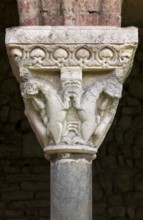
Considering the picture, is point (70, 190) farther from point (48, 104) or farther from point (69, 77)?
point (69, 77)

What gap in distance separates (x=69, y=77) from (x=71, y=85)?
6 centimetres

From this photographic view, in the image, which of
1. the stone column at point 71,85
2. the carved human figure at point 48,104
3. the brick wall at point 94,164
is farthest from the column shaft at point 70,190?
the brick wall at point 94,164

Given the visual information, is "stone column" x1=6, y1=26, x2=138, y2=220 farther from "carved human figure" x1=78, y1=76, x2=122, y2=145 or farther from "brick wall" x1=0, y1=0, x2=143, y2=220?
"brick wall" x1=0, y1=0, x2=143, y2=220

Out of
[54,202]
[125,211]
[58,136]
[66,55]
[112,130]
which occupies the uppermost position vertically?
[66,55]

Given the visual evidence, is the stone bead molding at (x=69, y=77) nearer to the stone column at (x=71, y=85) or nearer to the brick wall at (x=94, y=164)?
the stone column at (x=71, y=85)

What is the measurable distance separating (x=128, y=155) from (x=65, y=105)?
3.76 meters

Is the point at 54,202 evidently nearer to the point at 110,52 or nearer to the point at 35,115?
the point at 35,115

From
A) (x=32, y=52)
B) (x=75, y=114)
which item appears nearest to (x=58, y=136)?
(x=75, y=114)

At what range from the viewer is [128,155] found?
9.77m

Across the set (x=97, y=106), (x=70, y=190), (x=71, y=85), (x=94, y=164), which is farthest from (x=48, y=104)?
(x=94, y=164)

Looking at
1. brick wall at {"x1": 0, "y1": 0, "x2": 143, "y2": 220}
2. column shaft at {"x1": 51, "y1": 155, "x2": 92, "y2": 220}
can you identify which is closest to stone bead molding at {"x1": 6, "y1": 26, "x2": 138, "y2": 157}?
column shaft at {"x1": 51, "y1": 155, "x2": 92, "y2": 220}

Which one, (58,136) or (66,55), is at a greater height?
(66,55)

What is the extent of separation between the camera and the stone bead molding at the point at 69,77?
20.1 feet

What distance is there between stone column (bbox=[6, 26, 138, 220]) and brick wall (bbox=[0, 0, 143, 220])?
11.3 ft
